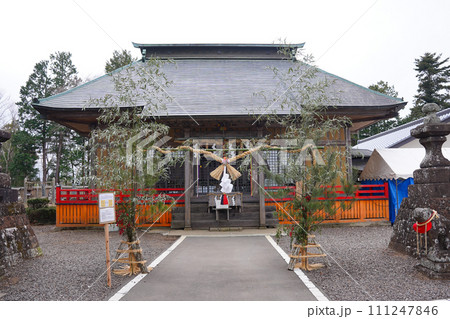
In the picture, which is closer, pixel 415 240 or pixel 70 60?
pixel 415 240

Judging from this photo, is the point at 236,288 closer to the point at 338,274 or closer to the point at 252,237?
the point at 338,274

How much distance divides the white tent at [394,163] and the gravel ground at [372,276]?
3916mm

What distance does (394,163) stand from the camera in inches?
444

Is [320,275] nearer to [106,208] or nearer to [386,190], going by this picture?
[106,208]

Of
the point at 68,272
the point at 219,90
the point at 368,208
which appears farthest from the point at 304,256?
the point at 219,90

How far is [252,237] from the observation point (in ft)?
30.7

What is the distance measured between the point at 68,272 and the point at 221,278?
9.76ft

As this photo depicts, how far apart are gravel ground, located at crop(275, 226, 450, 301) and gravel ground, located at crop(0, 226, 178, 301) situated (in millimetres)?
3467

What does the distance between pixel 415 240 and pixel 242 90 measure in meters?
9.14

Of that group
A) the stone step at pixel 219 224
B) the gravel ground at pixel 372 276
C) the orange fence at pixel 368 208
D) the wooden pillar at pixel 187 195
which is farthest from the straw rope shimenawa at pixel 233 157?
the orange fence at pixel 368 208

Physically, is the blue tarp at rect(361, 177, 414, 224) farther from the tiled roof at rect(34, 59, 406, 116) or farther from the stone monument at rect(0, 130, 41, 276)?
the stone monument at rect(0, 130, 41, 276)

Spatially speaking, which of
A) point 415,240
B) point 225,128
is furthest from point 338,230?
point 225,128

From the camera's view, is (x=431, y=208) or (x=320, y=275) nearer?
(x=320, y=275)

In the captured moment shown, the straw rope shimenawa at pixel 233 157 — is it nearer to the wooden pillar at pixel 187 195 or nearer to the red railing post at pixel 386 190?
the wooden pillar at pixel 187 195
